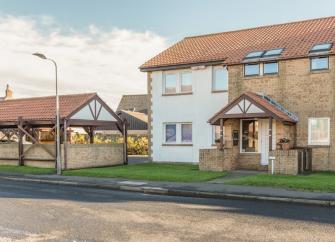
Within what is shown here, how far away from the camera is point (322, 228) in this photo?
8648 mm

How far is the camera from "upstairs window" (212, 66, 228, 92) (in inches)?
945

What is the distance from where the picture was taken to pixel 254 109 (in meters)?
19.9

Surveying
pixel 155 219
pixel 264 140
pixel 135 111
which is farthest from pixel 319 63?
pixel 135 111

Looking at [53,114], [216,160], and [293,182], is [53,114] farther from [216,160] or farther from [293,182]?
[293,182]

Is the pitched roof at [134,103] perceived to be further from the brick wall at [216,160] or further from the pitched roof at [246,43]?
the brick wall at [216,160]

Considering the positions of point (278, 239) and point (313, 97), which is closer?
point (278, 239)

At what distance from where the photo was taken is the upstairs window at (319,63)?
20250 millimetres

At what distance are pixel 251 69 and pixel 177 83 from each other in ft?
17.0

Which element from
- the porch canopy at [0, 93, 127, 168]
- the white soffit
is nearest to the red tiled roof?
the porch canopy at [0, 93, 127, 168]

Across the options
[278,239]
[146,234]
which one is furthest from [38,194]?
[278,239]

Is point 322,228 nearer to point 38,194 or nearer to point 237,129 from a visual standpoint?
point 38,194

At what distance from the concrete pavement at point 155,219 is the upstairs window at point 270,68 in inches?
421

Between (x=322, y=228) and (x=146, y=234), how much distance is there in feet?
12.0

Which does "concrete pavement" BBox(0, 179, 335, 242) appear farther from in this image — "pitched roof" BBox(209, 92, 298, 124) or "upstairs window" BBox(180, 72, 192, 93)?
"upstairs window" BBox(180, 72, 192, 93)
